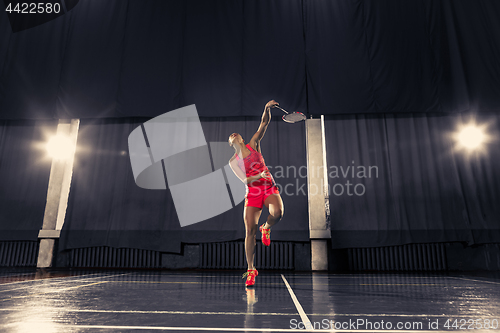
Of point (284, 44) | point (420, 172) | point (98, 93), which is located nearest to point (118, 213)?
point (98, 93)

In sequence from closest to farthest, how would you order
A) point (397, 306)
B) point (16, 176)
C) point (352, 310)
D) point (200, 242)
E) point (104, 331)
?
point (104, 331) → point (352, 310) → point (397, 306) → point (200, 242) → point (16, 176)

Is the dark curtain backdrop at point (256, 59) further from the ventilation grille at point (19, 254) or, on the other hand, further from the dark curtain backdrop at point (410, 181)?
the ventilation grille at point (19, 254)

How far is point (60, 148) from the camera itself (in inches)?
233

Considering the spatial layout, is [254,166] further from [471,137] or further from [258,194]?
[471,137]

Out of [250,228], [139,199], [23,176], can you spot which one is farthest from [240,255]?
[23,176]

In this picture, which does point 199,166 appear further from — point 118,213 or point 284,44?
point 284,44

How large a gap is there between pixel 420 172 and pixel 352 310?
459 cm

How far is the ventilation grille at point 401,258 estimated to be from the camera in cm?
508

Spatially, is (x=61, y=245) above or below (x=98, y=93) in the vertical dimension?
below

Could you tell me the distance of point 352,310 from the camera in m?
1.41

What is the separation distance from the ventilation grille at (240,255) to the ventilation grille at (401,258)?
1104 millimetres

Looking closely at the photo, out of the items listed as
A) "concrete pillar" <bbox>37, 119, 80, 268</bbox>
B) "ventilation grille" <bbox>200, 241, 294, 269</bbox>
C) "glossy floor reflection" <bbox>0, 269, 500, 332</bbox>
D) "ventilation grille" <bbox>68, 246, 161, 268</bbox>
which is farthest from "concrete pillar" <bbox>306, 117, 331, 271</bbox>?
"concrete pillar" <bbox>37, 119, 80, 268</bbox>

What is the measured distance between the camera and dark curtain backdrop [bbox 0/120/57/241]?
18.1ft

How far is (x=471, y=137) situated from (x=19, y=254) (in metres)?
8.43
